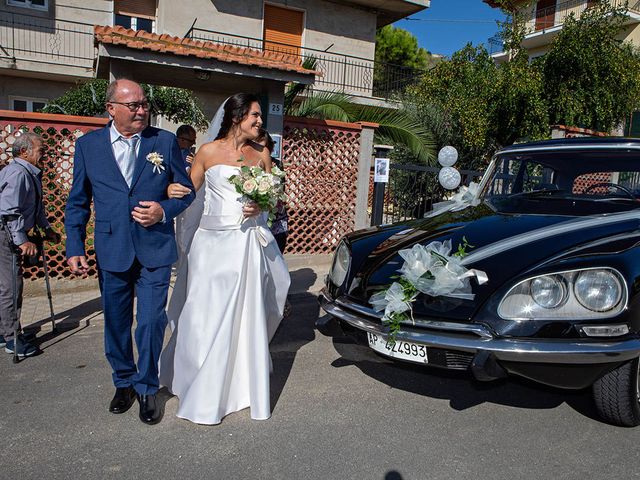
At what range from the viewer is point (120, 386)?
131 inches

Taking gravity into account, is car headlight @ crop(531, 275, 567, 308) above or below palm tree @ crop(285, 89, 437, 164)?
below

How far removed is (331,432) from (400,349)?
0.64 meters

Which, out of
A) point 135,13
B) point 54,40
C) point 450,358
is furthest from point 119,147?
point 54,40

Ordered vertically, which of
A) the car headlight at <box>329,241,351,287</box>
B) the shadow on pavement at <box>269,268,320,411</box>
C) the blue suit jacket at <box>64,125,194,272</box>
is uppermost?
the blue suit jacket at <box>64,125,194,272</box>

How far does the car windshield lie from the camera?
3.87 metres

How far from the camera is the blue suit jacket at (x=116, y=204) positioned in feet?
10.1

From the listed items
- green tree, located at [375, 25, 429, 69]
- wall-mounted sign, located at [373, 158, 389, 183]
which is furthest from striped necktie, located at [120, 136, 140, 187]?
green tree, located at [375, 25, 429, 69]

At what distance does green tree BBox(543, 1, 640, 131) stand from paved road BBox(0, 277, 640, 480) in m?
11.8

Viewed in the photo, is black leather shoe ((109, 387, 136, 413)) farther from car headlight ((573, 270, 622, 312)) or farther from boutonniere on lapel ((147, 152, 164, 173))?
car headlight ((573, 270, 622, 312))

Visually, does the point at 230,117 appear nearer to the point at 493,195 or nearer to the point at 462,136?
the point at 493,195

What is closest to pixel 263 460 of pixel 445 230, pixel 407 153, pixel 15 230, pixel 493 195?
pixel 445 230

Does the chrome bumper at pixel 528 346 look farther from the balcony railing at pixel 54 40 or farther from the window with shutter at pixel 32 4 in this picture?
the window with shutter at pixel 32 4

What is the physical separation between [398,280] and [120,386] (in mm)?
1897

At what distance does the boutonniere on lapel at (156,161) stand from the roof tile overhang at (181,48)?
383cm
